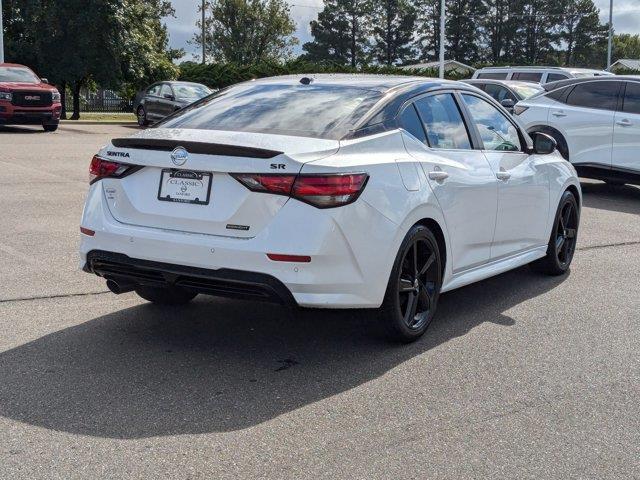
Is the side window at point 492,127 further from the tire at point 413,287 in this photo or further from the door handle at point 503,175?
the tire at point 413,287

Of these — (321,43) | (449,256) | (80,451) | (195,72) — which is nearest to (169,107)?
(195,72)

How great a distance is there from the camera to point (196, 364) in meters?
5.12

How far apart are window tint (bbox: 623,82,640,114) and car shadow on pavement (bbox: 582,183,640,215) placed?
1.37 m

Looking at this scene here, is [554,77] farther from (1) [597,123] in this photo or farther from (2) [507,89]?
(1) [597,123]

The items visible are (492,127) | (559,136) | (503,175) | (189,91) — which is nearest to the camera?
(503,175)

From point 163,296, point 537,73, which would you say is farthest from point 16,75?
point 163,296

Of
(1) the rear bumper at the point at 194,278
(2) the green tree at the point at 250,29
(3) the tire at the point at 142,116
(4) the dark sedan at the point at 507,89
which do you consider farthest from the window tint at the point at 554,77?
(2) the green tree at the point at 250,29

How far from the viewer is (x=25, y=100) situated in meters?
23.3

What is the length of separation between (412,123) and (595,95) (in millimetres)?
9306

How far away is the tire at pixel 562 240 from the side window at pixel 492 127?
3.14ft

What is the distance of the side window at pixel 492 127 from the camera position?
6688 mm

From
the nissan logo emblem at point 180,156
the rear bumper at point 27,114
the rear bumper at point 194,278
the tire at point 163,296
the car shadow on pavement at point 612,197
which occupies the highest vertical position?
the nissan logo emblem at point 180,156

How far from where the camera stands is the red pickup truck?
2306 cm

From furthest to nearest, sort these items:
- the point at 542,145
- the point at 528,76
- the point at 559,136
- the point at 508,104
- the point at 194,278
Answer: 1. the point at 528,76
2. the point at 508,104
3. the point at 559,136
4. the point at 542,145
5. the point at 194,278
